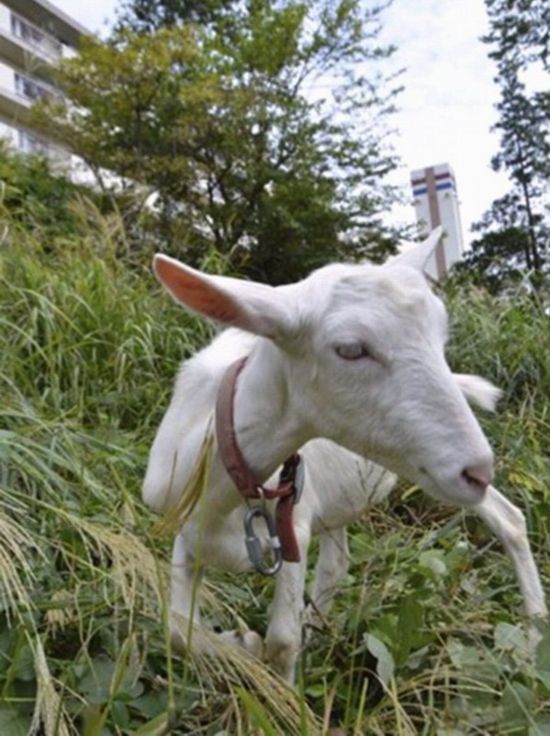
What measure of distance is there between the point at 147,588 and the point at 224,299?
67cm

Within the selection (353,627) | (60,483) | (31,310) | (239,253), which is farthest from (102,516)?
(239,253)

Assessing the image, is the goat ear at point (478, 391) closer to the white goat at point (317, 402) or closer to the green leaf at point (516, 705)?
the white goat at point (317, 402)

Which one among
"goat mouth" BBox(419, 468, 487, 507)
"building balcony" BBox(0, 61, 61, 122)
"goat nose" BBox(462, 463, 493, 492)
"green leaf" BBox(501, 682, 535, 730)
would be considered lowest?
"green leaf" BBox(501, 682, 535, 730)

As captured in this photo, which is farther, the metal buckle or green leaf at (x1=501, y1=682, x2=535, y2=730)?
the metal buckle

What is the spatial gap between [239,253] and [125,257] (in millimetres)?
6102

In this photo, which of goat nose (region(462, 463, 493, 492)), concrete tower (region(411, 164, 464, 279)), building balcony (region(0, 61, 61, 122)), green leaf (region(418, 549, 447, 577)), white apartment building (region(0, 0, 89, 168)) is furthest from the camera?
white apartment building (region(0, 0, 89, 168))

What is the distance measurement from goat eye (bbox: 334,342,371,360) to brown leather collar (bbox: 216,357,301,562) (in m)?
0.31

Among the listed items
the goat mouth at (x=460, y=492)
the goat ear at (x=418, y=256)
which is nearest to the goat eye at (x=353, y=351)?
the goat mouth at (x=460, y=492)

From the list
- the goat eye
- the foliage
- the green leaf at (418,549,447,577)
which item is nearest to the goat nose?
the goat eye

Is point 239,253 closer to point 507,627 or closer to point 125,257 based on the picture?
point 125,257

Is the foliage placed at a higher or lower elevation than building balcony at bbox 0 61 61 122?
lower

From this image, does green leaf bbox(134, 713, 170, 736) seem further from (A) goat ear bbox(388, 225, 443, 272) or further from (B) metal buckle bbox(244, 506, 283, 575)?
(A) goat ear bbox(388, 225, 443, 272)

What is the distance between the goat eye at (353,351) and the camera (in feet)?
4.46

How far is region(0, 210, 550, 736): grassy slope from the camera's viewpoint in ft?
4.66
